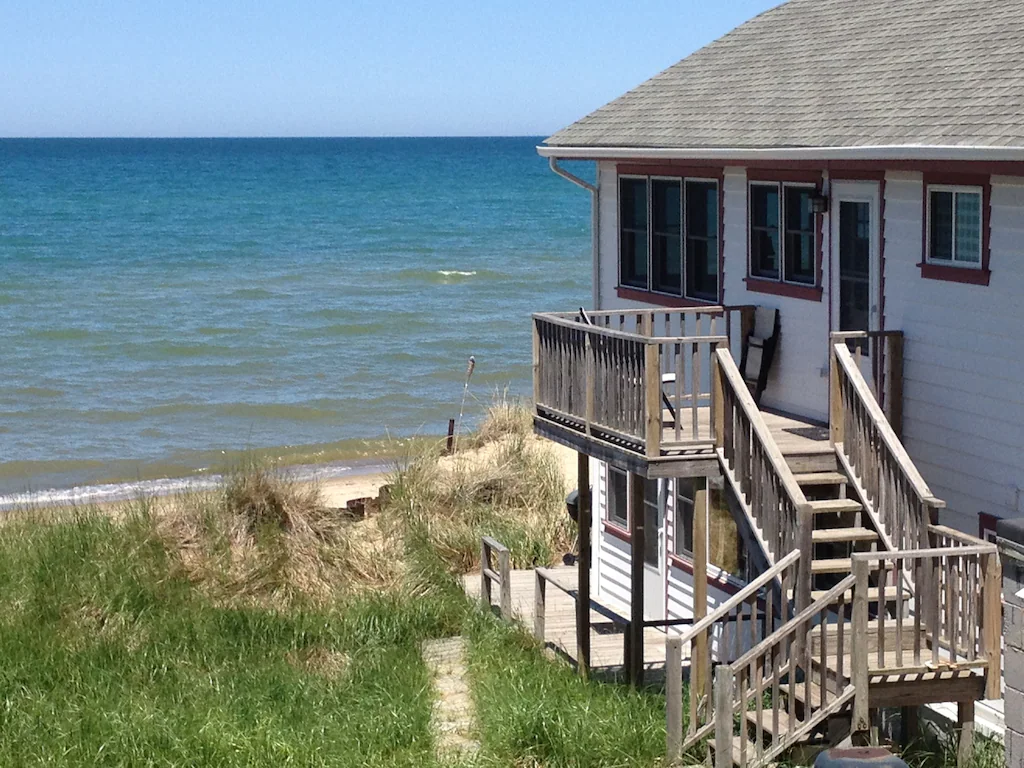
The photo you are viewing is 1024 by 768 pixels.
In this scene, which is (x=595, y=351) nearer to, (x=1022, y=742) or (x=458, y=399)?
(x=1022, y=742)

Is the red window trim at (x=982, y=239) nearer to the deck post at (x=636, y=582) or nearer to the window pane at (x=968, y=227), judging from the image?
the window pane at (x=968, y=227)

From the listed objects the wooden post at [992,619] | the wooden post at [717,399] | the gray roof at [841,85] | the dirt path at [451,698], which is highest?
the gray roof at [841,85]

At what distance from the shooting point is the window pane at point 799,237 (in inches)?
576

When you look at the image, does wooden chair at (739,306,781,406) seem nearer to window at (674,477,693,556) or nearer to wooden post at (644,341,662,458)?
window at (674,477,693,556)

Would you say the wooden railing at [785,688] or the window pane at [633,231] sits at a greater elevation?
the window pane at [633,231]

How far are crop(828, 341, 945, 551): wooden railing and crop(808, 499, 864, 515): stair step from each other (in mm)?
112

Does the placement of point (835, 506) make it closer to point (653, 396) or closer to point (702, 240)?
point (653, 396)

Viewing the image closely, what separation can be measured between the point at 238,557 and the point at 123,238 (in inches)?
2655

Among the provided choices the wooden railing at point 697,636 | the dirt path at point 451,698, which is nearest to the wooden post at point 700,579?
the wooden railing at point 697,636

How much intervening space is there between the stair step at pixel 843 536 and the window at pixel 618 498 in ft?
20.4

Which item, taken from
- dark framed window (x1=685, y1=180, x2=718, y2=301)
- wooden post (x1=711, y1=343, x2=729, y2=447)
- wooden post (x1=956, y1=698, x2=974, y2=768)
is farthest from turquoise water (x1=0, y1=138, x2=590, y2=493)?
wooden post (x1=956, y1=698, x2=974, y2=768)

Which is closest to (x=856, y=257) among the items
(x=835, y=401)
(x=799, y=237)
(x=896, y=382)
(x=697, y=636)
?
(x=799, y=237)

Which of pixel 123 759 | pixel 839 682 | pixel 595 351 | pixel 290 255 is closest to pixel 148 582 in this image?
pixel 123 759

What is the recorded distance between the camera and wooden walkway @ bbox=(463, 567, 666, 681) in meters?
16.6
